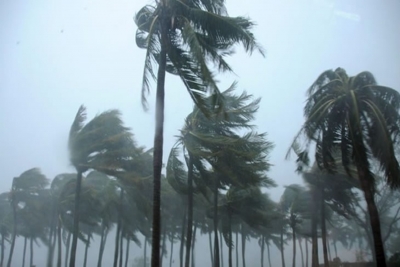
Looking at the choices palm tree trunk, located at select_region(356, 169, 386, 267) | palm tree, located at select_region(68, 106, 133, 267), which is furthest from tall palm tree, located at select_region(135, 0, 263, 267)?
palm tree, located at select_region(68, 106, 133, 267)

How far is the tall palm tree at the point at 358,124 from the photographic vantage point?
56.5 feet

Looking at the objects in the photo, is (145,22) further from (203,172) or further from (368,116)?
(368,116)

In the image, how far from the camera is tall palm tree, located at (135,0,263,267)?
Result: 508 inches

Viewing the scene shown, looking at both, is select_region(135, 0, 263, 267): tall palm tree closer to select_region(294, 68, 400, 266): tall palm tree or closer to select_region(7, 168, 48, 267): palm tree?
select_region(294, 68, 400, 266): tall palm tree

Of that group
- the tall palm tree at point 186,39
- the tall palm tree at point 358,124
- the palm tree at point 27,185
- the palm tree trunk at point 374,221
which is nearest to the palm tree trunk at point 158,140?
the tall palm tree at point 186,39

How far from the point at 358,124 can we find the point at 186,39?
29.1ft

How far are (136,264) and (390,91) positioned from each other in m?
67.8

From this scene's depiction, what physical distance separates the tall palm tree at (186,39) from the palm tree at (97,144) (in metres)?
10.4

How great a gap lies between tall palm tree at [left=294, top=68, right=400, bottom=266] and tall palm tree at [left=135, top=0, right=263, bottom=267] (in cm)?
697

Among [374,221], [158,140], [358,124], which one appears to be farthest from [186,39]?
[374,221]

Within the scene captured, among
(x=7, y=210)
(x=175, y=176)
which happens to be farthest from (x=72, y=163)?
(x=7, y=210)

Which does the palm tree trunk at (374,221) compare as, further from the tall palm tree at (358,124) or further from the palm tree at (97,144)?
the palm tree at (97,144)

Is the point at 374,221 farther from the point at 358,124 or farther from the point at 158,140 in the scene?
the point at 158,140

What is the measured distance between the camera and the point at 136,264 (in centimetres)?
7625
